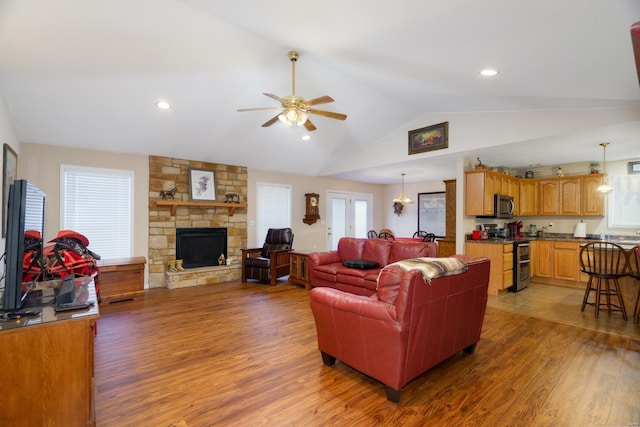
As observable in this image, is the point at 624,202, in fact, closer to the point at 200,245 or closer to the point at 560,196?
the point at 560,196

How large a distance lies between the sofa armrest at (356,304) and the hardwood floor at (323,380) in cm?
60

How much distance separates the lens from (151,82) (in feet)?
12.3

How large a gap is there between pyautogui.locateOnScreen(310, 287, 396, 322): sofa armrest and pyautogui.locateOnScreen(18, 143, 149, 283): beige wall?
430cm

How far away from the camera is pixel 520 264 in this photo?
5293mm

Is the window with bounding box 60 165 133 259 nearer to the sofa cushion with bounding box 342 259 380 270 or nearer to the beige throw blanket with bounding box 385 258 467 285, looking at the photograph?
the sofa cushion with bounding box 342 259 380 270

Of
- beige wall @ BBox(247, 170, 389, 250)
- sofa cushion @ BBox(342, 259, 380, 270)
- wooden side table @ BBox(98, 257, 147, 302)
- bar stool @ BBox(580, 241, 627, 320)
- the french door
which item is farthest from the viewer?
the french door

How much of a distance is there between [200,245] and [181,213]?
2.41 ft

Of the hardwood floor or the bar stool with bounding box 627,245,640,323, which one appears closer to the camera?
the hardwood floor

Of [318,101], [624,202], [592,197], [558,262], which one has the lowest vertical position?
[558,262]

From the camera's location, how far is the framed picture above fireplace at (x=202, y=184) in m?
5.93

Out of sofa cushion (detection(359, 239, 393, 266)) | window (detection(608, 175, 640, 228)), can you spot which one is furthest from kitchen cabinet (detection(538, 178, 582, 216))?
sofa cushion (detection(359, 239, 393, 266))

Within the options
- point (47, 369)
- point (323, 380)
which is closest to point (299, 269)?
point (323, 380)

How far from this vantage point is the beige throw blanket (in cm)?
205

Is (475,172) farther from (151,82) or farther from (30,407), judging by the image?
(30,407)
